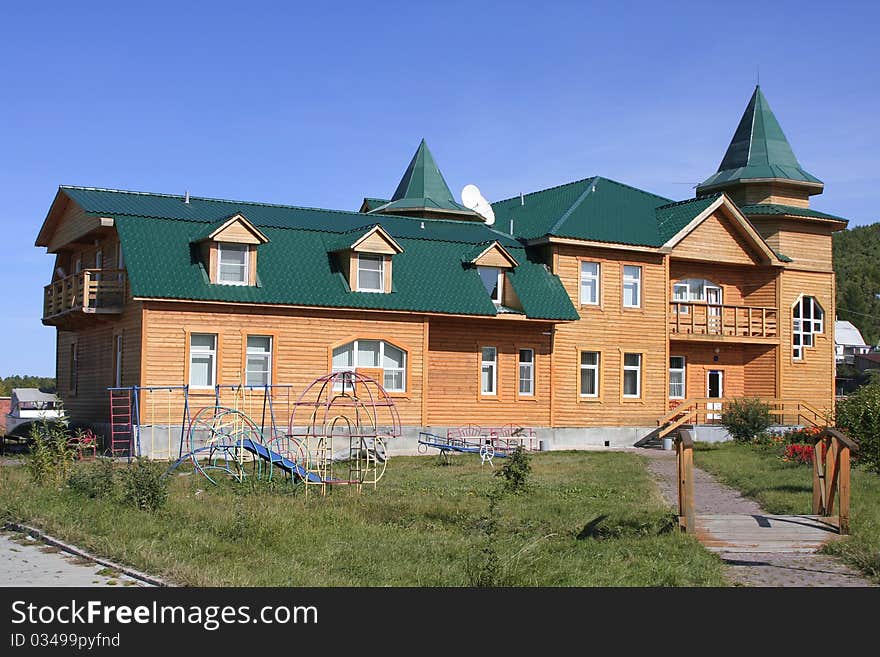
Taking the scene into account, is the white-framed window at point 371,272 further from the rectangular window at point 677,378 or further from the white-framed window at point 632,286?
the rectangular window at point 677,378

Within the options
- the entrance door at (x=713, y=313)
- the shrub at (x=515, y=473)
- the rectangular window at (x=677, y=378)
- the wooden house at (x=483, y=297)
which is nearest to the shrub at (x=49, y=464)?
the shrub at (x=515, y=473)

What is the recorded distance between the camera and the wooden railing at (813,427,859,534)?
1423 centimetres

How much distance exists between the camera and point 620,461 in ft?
93.5

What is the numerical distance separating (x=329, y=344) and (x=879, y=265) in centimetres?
12045

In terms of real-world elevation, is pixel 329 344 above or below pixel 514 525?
above

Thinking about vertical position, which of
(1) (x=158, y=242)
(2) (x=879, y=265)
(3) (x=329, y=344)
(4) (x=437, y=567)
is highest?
(2) (x=879, y=265)

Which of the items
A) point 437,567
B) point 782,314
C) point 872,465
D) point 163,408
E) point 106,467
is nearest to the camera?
point 437,567

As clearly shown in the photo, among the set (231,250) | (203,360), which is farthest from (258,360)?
(231,250)

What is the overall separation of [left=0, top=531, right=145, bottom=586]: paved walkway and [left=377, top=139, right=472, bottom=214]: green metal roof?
28.1 m

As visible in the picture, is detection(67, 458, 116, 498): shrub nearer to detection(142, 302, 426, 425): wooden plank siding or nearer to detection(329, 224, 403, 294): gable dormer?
detection(142, 302, 426, 425): wooden plank siding

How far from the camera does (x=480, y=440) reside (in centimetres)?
3180

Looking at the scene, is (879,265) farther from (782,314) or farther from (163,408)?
(163,408)

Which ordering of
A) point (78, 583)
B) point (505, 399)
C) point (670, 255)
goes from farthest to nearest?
1. point (670, 255)
2. point (505, 399)
3. point (78, 583)
